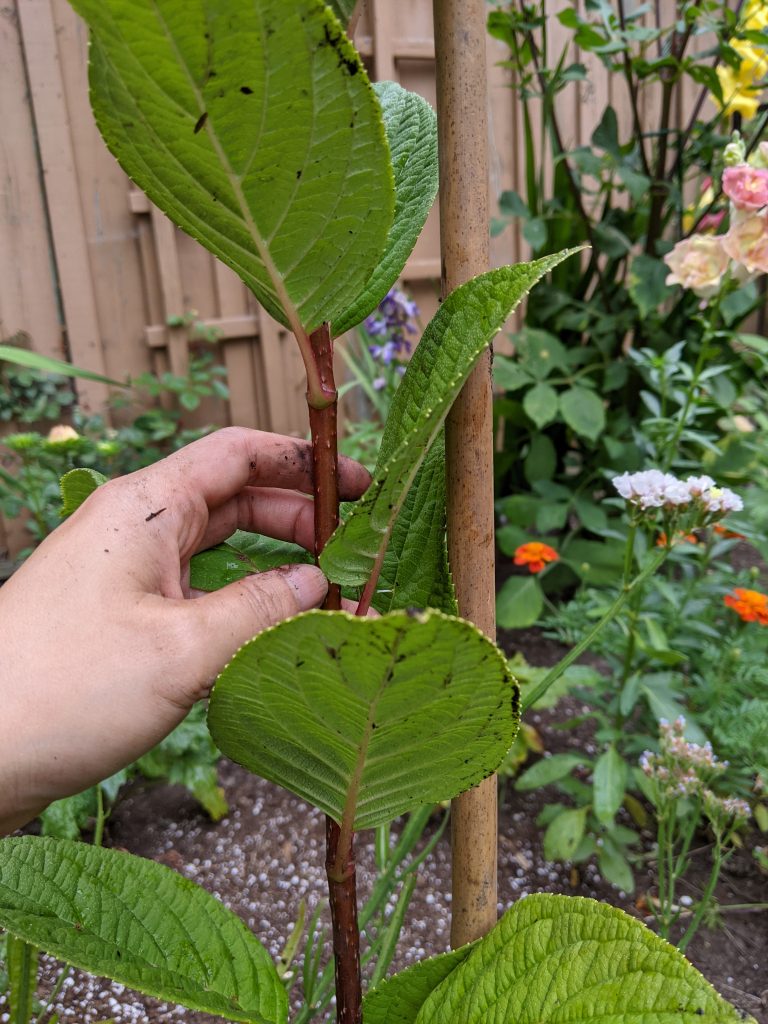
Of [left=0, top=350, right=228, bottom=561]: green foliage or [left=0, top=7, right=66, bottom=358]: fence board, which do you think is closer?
[left=0, top=350, right=228, bottom=561]: green foliage

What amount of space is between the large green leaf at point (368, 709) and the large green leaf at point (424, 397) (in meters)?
0.09

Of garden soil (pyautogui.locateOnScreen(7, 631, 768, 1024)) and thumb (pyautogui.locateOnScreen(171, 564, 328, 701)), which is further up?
thumb (pyautogui.locateOnScreen(171, 564, 328, 701))

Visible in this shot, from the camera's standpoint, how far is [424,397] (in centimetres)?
58

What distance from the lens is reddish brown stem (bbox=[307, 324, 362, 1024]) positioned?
62 cm

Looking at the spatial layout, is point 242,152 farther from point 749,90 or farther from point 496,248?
point 496,248

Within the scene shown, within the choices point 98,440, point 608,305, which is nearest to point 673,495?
point 608,305

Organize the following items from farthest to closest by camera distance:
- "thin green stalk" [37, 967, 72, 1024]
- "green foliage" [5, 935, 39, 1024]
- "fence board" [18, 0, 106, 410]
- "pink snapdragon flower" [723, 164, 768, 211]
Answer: "fence board" [18, 0, 106, 410]
"pink snapdragon flower" [723, 164, 768, 211]
"thin green stalk" [37, 967, 72, 1024]
"green foliage" [5, 935, 39, 1024]

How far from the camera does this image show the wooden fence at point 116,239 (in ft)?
9.25

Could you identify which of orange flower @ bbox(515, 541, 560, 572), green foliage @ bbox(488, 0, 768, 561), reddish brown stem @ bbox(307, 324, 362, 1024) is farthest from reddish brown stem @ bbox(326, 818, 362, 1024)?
green foliage @ bbox(488, 0, 768, 561)

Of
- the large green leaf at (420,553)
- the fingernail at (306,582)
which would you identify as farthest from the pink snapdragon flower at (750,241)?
the fingernail at (306,582)

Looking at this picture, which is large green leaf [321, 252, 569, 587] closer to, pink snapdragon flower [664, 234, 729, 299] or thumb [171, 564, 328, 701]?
thumb [171, 564, 328, 701]

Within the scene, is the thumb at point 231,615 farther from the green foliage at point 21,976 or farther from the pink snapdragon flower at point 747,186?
the pink snapdragon flower at point 747,186

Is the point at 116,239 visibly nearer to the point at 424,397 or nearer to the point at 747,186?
the point at 747,186

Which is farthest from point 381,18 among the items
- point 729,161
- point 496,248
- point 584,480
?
point 729,161
